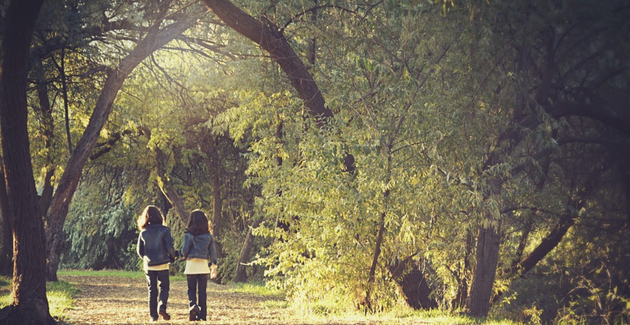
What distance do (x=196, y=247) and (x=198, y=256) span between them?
13 centimetres

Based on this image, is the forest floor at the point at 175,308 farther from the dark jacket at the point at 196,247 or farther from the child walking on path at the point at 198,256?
the dark jacket at the point at 196,247

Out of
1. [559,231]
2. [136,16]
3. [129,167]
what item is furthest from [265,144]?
[129,167]

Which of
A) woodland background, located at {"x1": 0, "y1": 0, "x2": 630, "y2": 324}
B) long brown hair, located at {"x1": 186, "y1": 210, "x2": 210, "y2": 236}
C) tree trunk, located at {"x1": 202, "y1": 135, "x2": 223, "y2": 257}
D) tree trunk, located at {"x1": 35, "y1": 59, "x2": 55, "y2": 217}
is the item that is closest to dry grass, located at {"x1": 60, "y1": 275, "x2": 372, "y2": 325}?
woodland background, located at {"x1": 0, "y1": 0, "x2": 630, "y2": 324}

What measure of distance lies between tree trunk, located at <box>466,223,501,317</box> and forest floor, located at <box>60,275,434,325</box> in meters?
2.16

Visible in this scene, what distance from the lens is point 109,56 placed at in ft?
52.2

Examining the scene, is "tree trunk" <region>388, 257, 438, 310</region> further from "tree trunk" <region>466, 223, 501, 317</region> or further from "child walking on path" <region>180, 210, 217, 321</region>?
"child walking on path" <region>180, 210, 217, 321</region>

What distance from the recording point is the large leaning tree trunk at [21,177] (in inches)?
344

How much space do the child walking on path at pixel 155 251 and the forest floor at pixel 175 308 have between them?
0.40 meters

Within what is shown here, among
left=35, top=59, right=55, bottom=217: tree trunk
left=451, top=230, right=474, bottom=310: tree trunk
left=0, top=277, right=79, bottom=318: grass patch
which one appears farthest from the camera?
left=35, top=59, right=55, bottom=217: tree trunk

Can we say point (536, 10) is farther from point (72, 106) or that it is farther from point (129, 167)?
point (129, 167)

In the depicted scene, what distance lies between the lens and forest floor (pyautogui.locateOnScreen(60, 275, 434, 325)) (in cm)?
1020

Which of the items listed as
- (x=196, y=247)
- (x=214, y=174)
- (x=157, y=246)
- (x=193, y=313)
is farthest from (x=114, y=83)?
(x=214, y=174)

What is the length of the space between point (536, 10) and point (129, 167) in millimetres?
17065

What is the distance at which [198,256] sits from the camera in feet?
32.8
